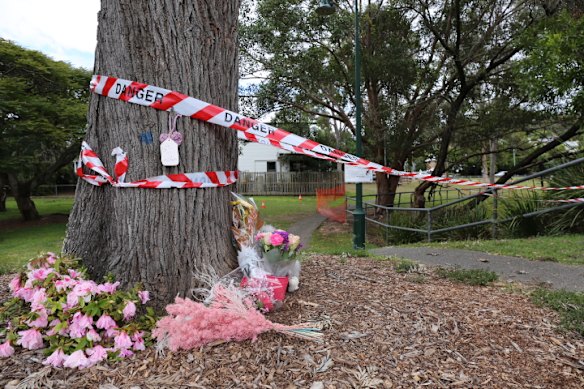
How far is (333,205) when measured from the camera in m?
21.4

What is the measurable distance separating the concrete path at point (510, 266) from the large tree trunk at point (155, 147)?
3.34 meters

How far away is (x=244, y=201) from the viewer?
9.97 feet

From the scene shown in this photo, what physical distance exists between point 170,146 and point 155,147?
107 millimetres

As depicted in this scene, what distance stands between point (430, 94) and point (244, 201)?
501 inches

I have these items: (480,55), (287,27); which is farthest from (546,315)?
(287,27)

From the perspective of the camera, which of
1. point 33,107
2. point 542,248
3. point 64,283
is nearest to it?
point 64,283

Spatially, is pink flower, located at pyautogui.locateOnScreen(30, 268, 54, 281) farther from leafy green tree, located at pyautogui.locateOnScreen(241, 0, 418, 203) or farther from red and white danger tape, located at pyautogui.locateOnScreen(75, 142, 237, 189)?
leafy green tree, located at pyautogui.locateOnScreen(241, 0, 418, 203)

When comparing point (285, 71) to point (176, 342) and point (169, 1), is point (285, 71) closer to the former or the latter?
point (169, 1)

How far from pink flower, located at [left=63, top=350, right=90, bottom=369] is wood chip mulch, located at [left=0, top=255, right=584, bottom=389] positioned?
4 cm

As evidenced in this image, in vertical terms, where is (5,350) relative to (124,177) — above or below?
below

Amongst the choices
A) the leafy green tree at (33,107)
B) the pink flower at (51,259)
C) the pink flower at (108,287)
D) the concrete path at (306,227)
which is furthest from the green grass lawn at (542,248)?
the leafy green tree at (33,107)

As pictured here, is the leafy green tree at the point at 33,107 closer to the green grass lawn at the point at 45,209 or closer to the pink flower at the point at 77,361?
the green grass lawn at the point at 45,209

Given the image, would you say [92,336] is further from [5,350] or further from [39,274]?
[39,274]

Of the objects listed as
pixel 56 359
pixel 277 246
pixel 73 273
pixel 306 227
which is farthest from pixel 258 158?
pixel 56 359
